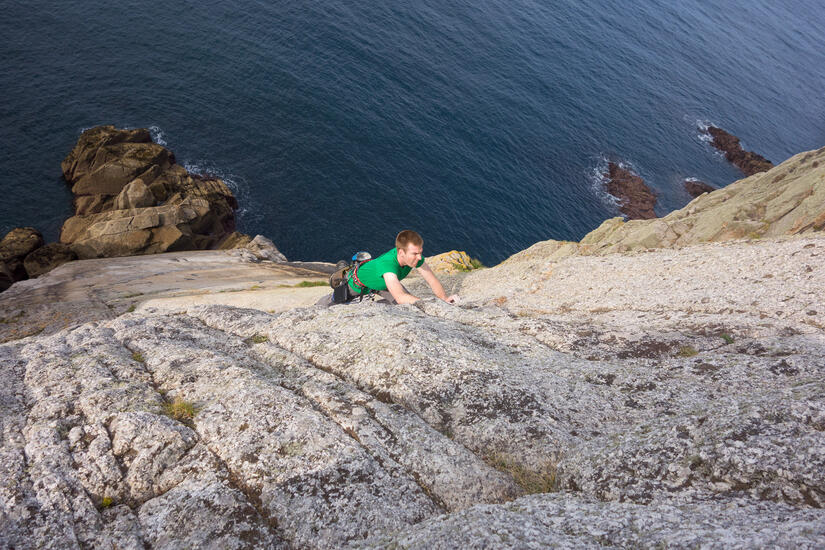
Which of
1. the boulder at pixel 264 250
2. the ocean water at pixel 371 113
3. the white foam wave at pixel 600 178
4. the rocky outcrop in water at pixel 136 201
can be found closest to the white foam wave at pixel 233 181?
the ocean water at pixel 371 113

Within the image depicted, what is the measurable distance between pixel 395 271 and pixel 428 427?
5.70m

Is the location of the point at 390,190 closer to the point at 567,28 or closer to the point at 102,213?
the point at 102,213

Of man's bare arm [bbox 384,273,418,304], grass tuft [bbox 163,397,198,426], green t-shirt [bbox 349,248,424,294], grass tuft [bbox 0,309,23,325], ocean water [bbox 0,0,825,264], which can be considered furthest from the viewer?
ocean water [bbox 0,0,825,264]

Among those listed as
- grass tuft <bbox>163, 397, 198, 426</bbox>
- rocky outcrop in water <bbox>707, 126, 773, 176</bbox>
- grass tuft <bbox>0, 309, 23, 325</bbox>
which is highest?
Result: rocky outcrop in water <bbox>707, 126, 773, 176</bbox>

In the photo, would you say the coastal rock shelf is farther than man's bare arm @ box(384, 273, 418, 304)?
No

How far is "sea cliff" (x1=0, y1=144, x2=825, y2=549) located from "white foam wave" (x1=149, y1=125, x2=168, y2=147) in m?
55.4

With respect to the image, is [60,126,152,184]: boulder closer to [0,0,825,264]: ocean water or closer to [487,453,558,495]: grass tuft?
[0,0,825,264]: ocean water

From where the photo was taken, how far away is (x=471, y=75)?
91562 millimetres

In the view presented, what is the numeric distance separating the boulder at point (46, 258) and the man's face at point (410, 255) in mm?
44471

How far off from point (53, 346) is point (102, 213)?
4550 centimetres

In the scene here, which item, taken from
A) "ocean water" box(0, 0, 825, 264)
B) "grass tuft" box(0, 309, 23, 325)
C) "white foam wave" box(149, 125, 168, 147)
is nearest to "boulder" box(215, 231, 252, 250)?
"ocean water" box(0, 0, 825, 264)

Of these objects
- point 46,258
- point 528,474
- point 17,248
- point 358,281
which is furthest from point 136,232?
point 528,474

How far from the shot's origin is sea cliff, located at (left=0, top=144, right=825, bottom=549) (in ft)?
22.8

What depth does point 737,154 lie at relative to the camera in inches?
3839
